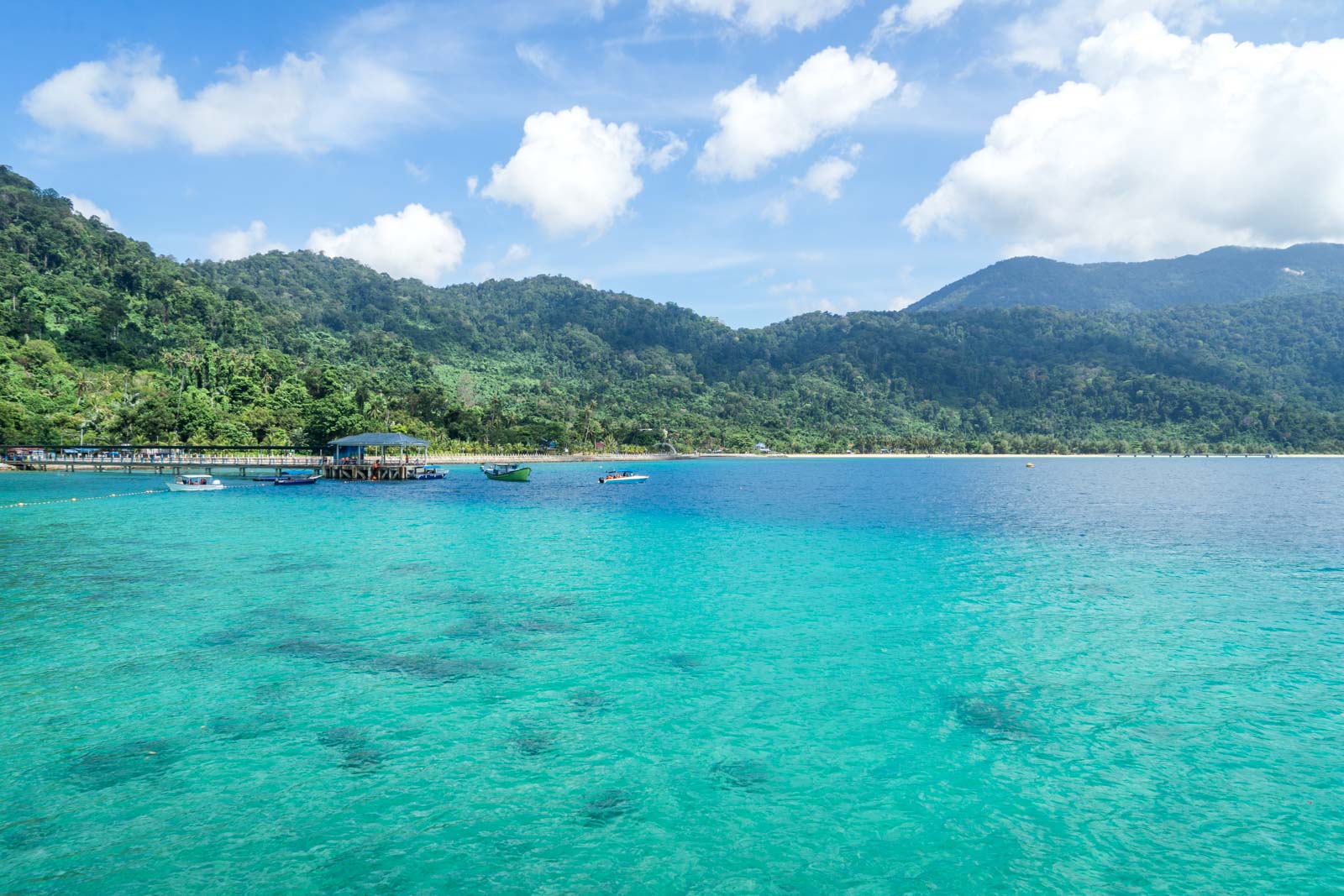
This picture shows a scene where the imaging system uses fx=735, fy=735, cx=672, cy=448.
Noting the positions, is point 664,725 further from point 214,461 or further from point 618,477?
point 214,461

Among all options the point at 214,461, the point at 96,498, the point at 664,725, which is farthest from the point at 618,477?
the point at 664,725

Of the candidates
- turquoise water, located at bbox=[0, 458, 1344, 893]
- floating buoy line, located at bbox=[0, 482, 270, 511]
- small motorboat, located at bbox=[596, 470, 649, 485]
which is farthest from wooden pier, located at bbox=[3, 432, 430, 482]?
turquoise water, located at bbox=[0, 458, 1344, 893]

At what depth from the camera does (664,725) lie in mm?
14023

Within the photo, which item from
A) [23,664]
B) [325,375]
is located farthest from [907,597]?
[325,375]

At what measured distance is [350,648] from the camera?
60.4 ft

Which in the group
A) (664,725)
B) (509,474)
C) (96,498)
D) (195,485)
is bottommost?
(664,725)

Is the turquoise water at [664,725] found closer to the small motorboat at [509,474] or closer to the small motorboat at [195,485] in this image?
the small motorboat at [195,485]

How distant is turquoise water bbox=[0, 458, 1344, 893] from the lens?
946cm

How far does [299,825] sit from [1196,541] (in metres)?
45.3

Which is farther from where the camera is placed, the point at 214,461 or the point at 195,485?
the point at 214,461

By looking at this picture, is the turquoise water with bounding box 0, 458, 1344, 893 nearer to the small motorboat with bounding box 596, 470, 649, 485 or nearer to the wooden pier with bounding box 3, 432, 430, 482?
the wooden pier with bounding box 3, 432, 430, 482

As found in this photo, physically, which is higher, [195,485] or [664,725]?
[195,485]

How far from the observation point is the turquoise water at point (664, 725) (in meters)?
9.46

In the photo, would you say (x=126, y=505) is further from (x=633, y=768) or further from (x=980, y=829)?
(x=980, y=829)
